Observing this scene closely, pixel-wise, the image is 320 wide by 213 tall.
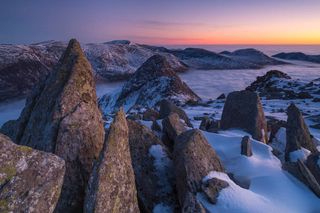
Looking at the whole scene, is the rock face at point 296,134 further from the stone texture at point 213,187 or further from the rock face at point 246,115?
the stone texture at point 213,187

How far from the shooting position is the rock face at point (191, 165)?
8.81 meters

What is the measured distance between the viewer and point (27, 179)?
6.39 meters

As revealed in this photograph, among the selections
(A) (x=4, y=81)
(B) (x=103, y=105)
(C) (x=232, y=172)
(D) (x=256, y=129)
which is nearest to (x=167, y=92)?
(B) (x=103, y=105)

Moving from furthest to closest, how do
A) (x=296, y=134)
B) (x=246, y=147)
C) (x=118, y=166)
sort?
(x=296, y=134) → (x=246, y=147) → (x=118, y=166)

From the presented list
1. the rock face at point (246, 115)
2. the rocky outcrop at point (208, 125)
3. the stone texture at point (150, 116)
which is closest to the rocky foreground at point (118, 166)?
the rock face at point (246, 115)

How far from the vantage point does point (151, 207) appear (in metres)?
9.32

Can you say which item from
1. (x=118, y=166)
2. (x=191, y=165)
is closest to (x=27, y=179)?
(x=118, y=166)

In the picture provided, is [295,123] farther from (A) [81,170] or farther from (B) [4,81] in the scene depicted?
(B) [4,81]

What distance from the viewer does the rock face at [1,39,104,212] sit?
848cm

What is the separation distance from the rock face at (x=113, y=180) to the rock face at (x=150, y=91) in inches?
1470

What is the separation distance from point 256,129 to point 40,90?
1015 centimetres

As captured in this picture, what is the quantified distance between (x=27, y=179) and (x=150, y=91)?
47.7m

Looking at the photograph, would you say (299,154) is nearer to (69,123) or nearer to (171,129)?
(171,129)

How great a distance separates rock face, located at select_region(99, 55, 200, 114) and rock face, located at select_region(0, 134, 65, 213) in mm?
39132
